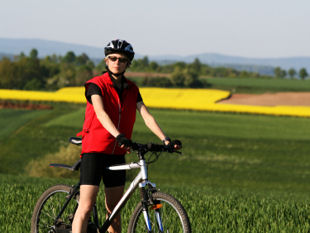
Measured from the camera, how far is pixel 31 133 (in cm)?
3891

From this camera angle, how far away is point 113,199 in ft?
19.0

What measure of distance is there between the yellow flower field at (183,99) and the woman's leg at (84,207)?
158ft

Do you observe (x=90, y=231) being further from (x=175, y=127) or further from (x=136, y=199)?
(x=175, y=127)

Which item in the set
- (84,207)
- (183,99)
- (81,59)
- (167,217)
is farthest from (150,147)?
(81,59)

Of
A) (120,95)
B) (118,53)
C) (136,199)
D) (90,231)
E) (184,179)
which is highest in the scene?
(118,53)

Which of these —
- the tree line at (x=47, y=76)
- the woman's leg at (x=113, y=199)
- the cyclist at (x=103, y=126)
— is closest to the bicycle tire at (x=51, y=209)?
the woman's leg at (x=113, y=199)

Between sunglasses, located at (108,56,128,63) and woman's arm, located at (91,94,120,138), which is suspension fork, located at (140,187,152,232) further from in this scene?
sunglasses, located at (108,56,128,63)

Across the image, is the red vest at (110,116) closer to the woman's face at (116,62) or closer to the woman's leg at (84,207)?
the woman's face at (116,62)

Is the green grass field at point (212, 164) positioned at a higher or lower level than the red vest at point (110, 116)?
lower

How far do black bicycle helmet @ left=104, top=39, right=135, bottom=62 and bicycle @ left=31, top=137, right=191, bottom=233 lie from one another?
3.29 feet

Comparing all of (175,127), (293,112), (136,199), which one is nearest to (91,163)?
(136,199)

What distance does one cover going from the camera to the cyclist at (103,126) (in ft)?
17.8

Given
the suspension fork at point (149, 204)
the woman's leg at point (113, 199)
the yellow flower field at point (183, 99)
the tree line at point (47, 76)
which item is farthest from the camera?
the tree line at point (47, 76)

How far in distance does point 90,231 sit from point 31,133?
1345 inches
